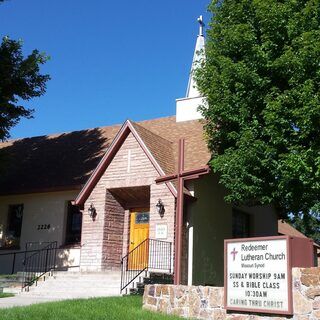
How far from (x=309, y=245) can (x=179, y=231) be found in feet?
10.5

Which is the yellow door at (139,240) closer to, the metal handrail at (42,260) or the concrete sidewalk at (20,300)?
the metal handrail at (42,260)

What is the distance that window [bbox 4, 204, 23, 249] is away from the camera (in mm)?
21484

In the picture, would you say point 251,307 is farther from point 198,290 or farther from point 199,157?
point 199,157

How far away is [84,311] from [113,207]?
25.2 feet

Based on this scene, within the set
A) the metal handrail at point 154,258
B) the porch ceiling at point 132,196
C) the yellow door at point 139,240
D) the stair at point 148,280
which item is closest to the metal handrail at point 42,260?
the yellow door at point 139,240

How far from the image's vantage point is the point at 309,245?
10.0 meters

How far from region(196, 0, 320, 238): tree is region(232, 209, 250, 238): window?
5.01 m

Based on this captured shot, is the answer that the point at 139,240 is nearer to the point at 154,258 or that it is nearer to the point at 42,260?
the point at 154,258

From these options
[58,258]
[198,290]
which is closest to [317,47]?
[198,290]

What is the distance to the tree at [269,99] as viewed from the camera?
1278 cm

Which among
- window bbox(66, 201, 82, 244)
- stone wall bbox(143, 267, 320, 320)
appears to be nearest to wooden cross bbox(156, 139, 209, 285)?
stone wall bbox(143, 267, 320, 320)

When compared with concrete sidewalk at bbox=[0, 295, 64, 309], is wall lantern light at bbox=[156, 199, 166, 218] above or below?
above

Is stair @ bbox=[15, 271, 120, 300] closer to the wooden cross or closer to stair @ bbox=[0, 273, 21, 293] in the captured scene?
stair @ bbox=[0, 273, 21, 293]

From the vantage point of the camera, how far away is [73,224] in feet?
66.8
